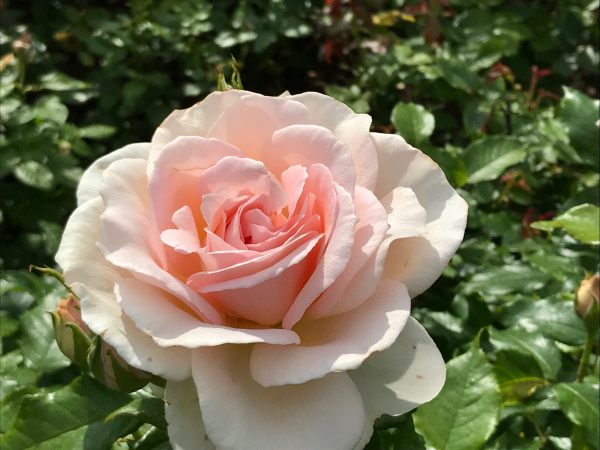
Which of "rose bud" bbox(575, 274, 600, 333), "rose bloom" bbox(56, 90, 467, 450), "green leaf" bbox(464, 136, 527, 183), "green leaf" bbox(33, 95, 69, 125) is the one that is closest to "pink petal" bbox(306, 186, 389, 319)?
"rose bloom" bbox(56, 90, 467, 450)

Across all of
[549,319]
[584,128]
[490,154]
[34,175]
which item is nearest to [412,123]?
[490,154]

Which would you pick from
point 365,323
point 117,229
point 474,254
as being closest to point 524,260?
point 474,254

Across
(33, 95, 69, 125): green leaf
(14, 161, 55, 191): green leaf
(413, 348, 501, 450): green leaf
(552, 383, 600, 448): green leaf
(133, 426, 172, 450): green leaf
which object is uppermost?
(133, 426, 172, 450): green leaf

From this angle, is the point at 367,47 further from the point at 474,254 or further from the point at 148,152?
the point at 148,152

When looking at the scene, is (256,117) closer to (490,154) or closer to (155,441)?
(155,441)

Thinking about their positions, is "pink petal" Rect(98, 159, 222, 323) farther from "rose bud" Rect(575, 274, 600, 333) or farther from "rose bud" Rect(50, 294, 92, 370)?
"rose bud" Rect(575, 274, 600, 333)

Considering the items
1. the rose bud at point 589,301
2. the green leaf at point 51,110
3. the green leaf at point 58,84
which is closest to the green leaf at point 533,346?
the rose bud at point 589,301

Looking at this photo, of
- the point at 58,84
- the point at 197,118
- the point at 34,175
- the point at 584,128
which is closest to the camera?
the point at 197,118
